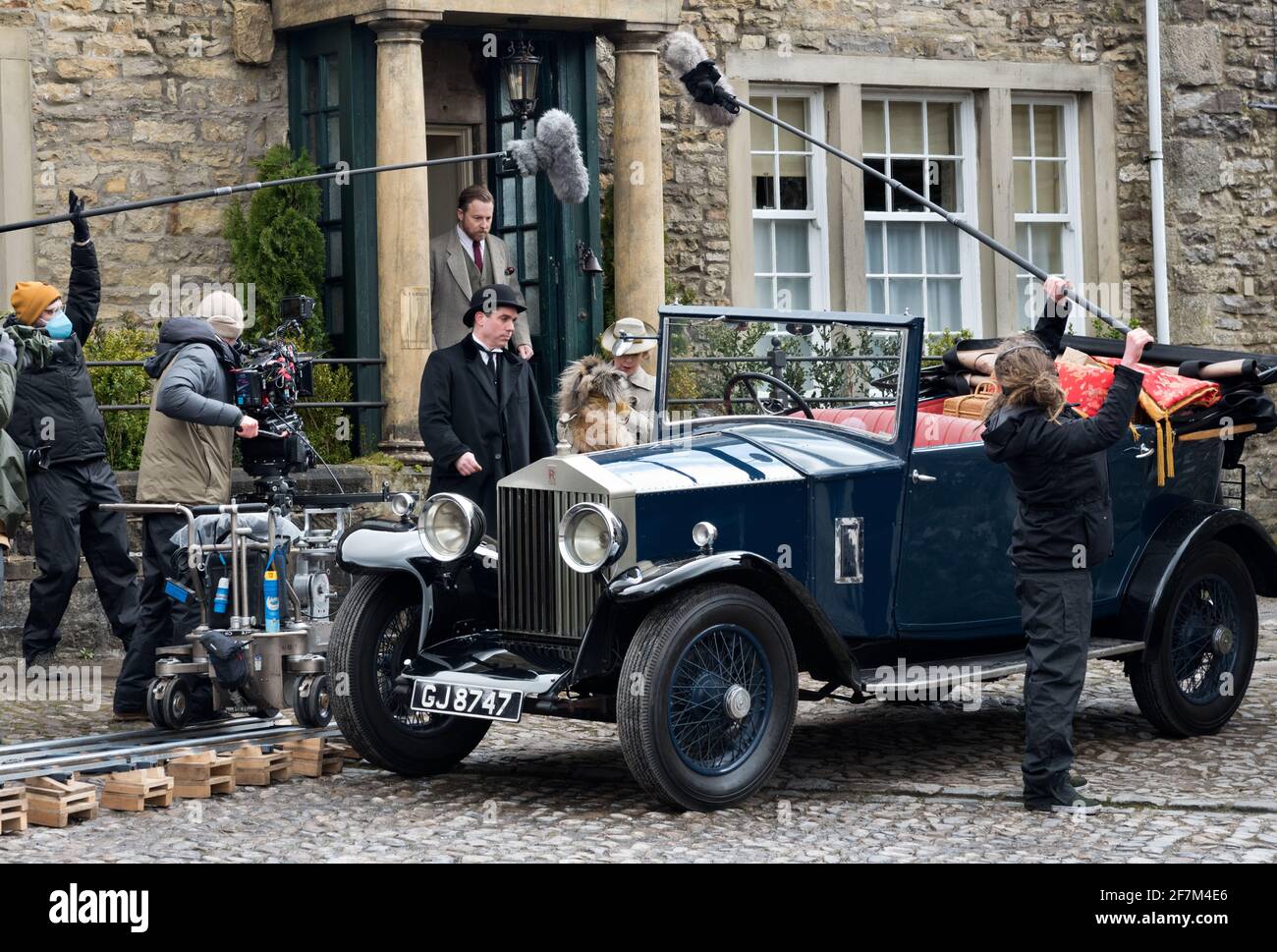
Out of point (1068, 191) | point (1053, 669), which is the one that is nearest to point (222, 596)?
point (1053, 669)

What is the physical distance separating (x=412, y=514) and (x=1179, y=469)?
315cm

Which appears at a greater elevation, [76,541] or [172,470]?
[172,470]

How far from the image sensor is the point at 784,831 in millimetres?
6504

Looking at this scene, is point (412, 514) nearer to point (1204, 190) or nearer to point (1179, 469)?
point (1179, 469)

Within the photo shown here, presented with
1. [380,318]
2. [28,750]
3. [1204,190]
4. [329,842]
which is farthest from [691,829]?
[1204,190]

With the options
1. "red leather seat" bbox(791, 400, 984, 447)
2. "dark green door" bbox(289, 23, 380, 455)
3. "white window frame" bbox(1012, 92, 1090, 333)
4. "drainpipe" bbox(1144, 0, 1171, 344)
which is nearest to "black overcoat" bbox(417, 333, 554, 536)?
A: "red leather seat" bbox(791, 400, 984, 447)

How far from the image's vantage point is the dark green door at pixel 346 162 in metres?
12.7

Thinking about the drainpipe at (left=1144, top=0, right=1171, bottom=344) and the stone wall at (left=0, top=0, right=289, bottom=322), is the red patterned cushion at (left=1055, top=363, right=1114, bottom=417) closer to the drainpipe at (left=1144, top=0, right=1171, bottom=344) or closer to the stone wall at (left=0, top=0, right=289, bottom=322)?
the stone wall at (left=0, top=0, right=289, bottom=322)

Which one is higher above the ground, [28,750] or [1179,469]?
[1179,469]

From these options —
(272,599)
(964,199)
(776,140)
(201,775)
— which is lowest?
(201,775)

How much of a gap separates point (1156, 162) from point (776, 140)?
3.15 meters

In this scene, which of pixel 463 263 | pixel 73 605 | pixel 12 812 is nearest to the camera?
pixel 12 812

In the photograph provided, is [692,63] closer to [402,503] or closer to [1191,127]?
[402,503]

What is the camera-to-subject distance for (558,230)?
13453 mm
